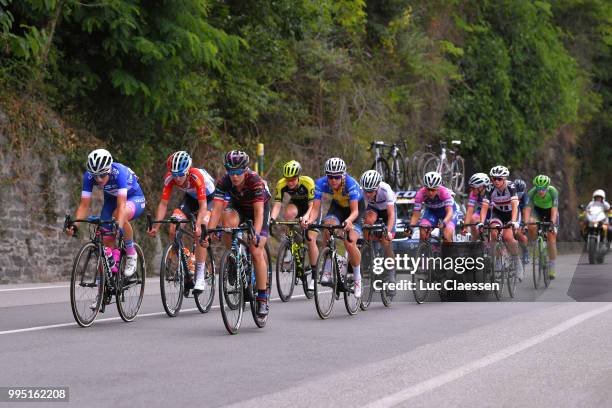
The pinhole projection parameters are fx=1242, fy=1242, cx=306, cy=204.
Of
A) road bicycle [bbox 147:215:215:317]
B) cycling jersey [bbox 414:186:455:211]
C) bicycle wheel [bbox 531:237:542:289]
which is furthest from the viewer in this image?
bicycle wheel [bbox 531:237:542:289]

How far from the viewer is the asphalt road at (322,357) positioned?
27.5 feet

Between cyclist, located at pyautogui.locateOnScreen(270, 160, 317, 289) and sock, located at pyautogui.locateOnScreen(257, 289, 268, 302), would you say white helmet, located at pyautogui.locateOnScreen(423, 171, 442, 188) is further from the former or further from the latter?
sock, located at pyautogui.locateOnScreen(257, 289, 268, 302)

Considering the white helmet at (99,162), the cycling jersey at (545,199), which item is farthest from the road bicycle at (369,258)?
the cycling jersey at (545,199)

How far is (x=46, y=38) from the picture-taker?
824 inches

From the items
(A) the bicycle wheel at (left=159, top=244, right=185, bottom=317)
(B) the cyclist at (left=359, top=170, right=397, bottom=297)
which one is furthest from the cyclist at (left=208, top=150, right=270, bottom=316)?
(B) the cyclist at (left=359, top=170, right=397, bottom=297)

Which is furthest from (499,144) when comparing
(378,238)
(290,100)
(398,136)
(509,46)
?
(378,238)

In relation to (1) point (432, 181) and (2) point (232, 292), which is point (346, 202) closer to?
(1) point (432, 181)

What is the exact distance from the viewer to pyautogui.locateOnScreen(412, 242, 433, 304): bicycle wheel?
667 inches

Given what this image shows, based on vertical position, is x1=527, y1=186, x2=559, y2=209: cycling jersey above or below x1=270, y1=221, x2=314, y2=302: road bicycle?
above

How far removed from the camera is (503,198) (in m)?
20.1

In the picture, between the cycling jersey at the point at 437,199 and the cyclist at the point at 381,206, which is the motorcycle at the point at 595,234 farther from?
the cyclist at the point at 381,206

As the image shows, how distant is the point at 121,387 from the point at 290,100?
24028 mm

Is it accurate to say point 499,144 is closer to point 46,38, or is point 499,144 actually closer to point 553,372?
point 46,38

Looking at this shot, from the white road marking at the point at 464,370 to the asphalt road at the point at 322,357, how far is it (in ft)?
0.04
